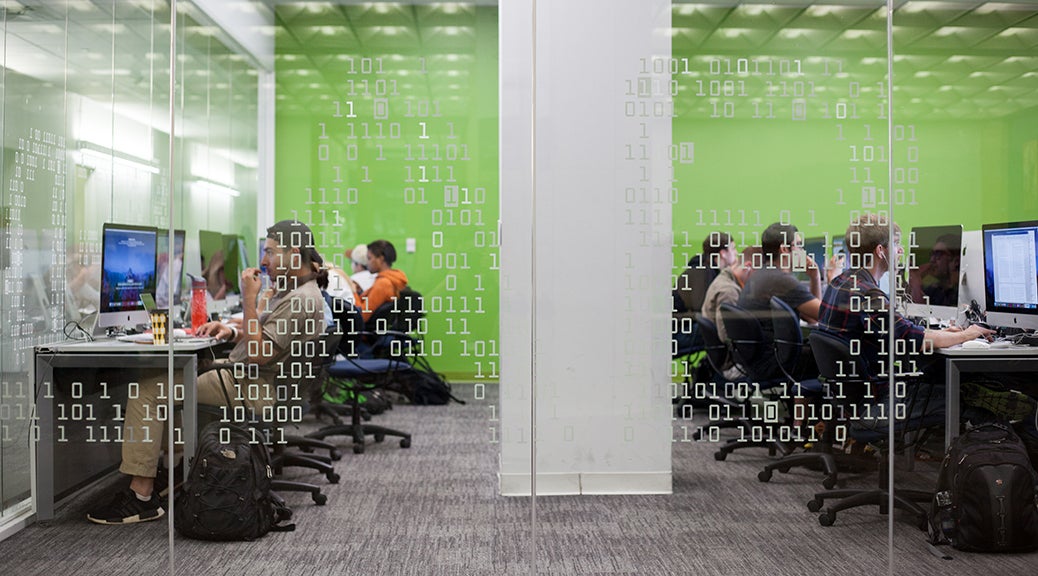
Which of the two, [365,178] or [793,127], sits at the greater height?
[793,127]

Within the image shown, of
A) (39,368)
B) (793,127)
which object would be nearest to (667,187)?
(793,127)

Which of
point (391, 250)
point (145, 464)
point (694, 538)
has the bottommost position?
point (694, 538)

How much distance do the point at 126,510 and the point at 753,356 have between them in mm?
2765

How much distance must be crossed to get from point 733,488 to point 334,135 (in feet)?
7.46

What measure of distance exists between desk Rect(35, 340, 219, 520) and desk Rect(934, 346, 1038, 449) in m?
3.17

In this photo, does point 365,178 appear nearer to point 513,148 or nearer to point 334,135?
point 334,135

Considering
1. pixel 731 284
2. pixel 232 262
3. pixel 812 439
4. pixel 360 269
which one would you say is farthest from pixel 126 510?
pixel 812 439

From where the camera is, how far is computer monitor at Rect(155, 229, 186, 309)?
3.88 m

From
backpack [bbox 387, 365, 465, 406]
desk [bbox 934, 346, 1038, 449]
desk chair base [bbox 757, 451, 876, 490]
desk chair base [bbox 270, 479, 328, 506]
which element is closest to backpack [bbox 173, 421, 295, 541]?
desk chair base [bbox 270, 479, 328, 506]

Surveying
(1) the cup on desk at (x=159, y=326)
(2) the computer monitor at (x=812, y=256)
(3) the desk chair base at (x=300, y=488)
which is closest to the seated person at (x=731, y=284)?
(2) the computer monitor at (x=812, y=256)

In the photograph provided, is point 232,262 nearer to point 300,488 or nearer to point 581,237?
point 300,488

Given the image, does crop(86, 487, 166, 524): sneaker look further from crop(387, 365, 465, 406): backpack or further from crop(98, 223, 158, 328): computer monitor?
crop(387, 365, 465, 406): backpack

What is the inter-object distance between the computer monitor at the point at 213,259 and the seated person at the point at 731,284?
2.18 metres

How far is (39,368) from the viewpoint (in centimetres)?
370
